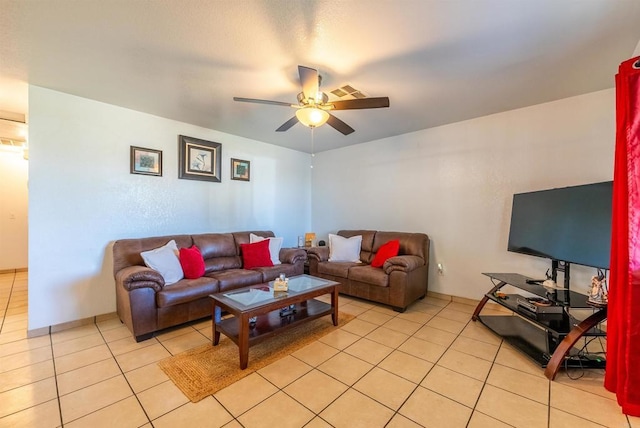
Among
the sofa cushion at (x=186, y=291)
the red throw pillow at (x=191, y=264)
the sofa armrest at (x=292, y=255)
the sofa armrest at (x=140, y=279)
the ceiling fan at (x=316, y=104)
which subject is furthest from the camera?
the sofa armrest at (x=292, y=255)

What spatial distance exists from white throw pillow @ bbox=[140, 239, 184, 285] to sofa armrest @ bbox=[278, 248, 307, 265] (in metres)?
1.44

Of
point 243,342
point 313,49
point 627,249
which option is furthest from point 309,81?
point 627,249

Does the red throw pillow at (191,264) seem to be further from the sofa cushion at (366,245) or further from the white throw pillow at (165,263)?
the sofa cushion at (366,245)

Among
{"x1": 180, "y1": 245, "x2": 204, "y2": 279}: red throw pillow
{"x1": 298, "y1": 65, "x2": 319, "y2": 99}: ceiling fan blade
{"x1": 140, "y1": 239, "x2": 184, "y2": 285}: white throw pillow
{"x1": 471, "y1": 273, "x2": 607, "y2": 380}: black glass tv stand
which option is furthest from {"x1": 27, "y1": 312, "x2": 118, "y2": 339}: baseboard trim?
{"x1": 471, "y1": 273, "x2": 607, "y2": 380}: black glass tv stand

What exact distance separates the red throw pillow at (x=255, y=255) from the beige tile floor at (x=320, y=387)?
1.20 m

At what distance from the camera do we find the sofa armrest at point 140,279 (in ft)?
8.27

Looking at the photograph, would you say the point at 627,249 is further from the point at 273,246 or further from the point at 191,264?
the point at 191,264

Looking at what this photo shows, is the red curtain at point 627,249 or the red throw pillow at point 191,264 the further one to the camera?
the red throw pillow at point 191,264

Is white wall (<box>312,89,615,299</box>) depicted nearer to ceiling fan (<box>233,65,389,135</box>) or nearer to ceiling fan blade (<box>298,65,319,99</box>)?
ceiling fan (<box>233,65,389,135</box>)

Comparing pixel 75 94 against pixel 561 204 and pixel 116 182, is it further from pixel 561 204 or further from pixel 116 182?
pixel 561 204

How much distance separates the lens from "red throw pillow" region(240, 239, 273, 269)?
381 centimetres

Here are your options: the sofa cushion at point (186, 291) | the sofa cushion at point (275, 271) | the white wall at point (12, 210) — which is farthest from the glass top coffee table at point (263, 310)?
the white wall at point (12, 210)

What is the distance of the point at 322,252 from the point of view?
4.32 meters

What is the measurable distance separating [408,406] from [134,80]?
358cm
